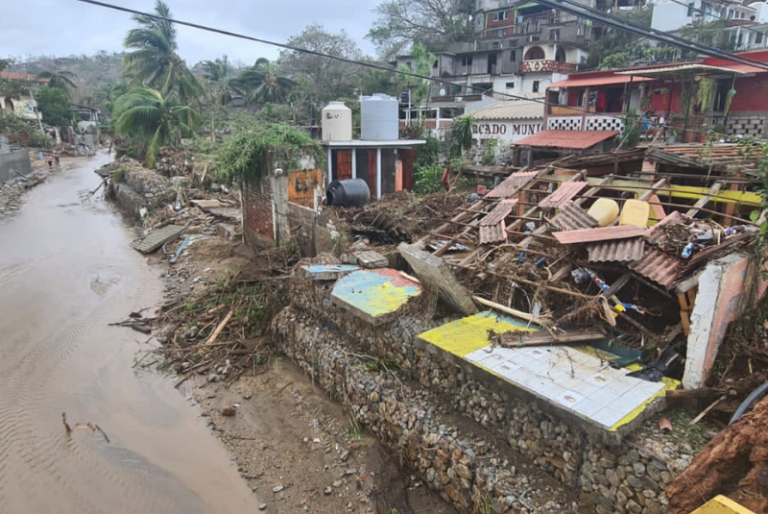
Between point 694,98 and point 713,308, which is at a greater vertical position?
point 694,98

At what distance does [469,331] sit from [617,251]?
89.7 inches

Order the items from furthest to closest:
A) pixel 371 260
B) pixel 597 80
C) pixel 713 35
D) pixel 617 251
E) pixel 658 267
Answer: pixel 713 35, pixel 597 80, pixel 371 260, pixel 617 251, pixel 658 267

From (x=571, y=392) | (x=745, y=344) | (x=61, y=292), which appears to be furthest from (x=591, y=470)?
(x=61, y=292)

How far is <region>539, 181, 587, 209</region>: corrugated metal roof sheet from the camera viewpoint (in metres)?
8.84

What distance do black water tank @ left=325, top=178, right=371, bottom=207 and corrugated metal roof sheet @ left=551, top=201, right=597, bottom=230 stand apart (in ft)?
26.2

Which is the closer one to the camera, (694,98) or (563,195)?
(563,195)

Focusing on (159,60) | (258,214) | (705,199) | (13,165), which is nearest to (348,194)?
(258,214)

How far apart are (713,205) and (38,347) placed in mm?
14402

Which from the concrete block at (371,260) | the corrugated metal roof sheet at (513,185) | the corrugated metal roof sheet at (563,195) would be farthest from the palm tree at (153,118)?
the corrugated metal roof sheet at (563,195)

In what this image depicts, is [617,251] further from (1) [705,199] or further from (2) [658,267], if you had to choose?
(1) [705,199]

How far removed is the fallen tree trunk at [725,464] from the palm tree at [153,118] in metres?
28.1

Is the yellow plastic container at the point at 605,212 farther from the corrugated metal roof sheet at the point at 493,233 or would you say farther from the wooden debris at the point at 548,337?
the wooden debris at the point at 548,337

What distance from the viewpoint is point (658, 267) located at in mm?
6172

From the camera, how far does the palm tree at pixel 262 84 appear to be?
3944cm
